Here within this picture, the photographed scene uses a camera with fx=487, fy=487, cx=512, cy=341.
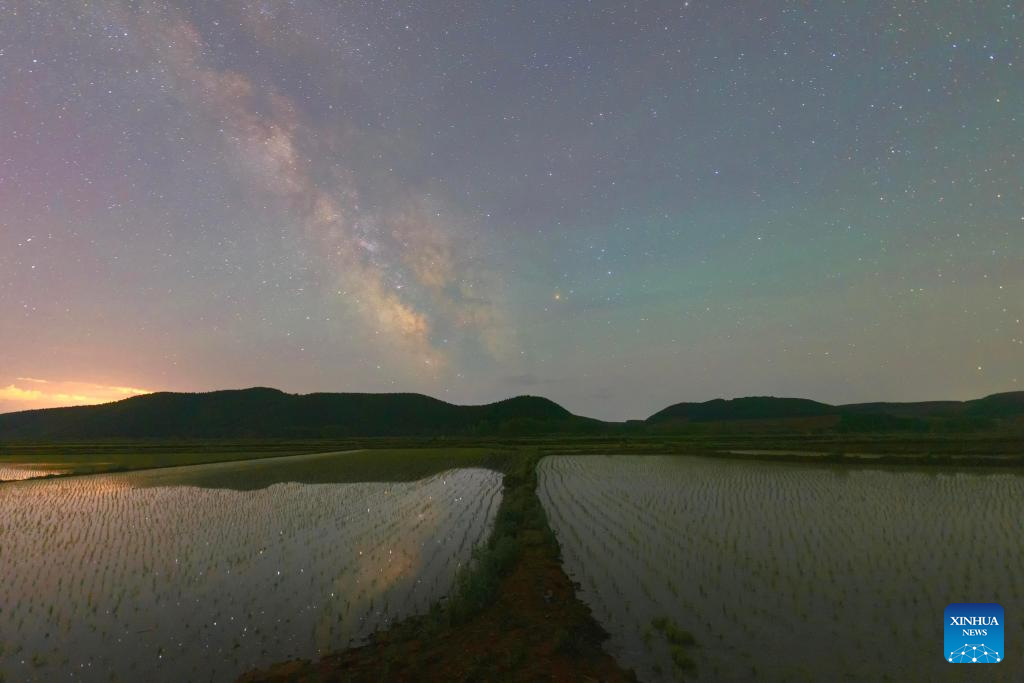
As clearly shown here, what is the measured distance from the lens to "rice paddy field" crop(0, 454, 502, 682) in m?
8.16

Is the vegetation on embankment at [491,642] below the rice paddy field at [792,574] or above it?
above

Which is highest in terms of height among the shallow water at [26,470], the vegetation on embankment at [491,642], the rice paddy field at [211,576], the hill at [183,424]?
the hill at [183,424]

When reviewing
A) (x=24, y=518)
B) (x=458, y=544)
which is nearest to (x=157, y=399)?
(x=24, y=518)

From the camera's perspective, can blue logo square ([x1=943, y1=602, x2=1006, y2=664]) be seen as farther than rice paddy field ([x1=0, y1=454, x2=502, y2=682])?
No

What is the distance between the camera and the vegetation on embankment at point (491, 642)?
6.87 m

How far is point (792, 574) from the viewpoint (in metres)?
11.2

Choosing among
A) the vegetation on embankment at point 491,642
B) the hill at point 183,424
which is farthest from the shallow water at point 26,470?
the hill at point 183,424

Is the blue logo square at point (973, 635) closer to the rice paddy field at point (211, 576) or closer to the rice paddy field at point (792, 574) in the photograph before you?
the rice paddy field at point (792, 574)

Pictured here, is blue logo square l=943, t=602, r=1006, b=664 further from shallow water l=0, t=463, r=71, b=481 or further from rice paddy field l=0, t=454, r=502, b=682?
shallow water l=0, t=463, r=71, b=481

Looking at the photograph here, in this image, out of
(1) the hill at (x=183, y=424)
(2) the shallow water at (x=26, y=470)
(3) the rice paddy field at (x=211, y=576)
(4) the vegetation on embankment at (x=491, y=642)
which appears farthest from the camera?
(1) the hill at (x=183, y=424)

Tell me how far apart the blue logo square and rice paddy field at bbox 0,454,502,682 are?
8.91 m

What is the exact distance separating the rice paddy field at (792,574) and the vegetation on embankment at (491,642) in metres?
0.63

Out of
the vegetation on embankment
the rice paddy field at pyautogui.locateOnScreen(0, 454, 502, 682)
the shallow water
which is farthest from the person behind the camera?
the shallow water

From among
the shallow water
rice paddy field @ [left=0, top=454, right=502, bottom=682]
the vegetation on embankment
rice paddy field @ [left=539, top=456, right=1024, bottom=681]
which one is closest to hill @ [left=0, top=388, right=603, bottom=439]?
the shallow water
